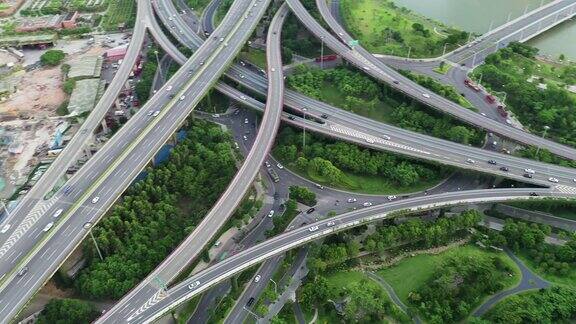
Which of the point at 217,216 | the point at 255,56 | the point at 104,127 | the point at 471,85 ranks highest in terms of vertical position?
the point at 471,85

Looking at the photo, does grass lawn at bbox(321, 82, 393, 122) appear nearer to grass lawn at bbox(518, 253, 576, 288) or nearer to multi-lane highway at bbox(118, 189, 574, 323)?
multi-lane highway at bbox(118, 189, 574, 323)

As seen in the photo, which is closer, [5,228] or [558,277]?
[558,277]

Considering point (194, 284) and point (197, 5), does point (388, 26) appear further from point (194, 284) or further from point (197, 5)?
point (194, 284)

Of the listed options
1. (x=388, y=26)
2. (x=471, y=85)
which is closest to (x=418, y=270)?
Result: (x=471, y=85)

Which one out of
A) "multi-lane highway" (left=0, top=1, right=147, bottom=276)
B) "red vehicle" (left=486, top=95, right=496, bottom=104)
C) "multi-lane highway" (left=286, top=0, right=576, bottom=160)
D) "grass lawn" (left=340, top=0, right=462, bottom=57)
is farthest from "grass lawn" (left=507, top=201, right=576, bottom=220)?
"multi-lane highway" (left=0, top=1, right=147, bottom=276)

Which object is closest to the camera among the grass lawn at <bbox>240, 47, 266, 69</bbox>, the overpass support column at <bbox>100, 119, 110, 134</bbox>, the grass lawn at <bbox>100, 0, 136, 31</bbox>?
the overpass support column at <bbox>100, 119, 110, 134</bbox>
